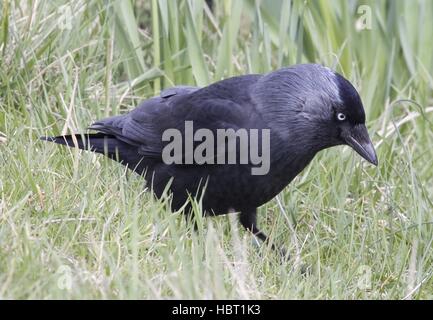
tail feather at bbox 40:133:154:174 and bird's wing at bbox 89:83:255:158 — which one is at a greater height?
bird's wing at bbox 89:83:255:158

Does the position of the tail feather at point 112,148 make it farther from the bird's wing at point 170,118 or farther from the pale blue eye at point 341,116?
the pale blue eye at point 341,116

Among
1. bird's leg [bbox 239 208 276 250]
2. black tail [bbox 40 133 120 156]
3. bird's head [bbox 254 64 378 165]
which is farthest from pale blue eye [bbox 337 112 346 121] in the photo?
black tail [bbox 40 133 120 156]

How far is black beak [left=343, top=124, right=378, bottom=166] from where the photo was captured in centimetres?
390

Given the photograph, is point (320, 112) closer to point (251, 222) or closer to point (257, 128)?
point (257, 128)

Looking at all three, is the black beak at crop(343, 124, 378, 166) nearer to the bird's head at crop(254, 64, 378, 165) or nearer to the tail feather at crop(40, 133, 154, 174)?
the bird's head at crop(254, 64, 378, 165)

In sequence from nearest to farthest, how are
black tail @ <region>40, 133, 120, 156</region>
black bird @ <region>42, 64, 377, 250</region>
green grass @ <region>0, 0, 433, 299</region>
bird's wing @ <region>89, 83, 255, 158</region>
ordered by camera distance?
green grass @ <region>0, 0, 433, 299</region> < black bird @ <region>42, 64, 377, 250</region> < bird's wing @ <region>89, 83, 255, 158</region> < black tail @ <region>40, 133, 120, 156</region>

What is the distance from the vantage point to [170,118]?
14.1 feet

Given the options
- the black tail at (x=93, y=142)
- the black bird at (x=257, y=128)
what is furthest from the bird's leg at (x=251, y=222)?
the black tail at (x=93, y=142)

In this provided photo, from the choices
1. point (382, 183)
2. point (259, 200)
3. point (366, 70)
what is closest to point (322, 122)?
point (259, 200)

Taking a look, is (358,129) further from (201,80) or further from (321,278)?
(201,80)

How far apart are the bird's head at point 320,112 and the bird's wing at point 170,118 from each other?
0.47ft

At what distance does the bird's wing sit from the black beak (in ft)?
1.47

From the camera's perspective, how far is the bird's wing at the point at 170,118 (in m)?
4.03

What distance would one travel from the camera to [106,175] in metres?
4.04
